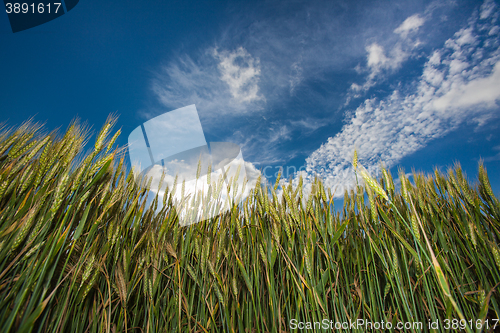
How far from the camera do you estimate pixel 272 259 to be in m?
1.57

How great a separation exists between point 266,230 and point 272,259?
0.89ft

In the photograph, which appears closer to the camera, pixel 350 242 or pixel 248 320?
pixel 248 320

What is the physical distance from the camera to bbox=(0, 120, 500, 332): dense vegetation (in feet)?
4.30

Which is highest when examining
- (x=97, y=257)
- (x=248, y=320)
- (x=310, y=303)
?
(x=97, y=257)

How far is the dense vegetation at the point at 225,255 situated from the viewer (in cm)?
131

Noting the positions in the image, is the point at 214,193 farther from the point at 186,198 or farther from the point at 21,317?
the point at 21,317

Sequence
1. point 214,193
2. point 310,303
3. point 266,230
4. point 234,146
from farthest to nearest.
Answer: point 234,146
point 214,193
point 266,230
point 310,303

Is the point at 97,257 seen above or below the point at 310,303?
above

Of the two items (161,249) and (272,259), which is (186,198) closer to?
(161,249)

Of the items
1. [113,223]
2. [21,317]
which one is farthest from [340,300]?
[21,317]

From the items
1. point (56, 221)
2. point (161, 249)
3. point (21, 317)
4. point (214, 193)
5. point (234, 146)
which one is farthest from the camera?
point (234, 146)

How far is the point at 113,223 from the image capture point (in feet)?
4.95

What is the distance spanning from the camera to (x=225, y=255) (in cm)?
163

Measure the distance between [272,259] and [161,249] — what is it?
2.83ft
